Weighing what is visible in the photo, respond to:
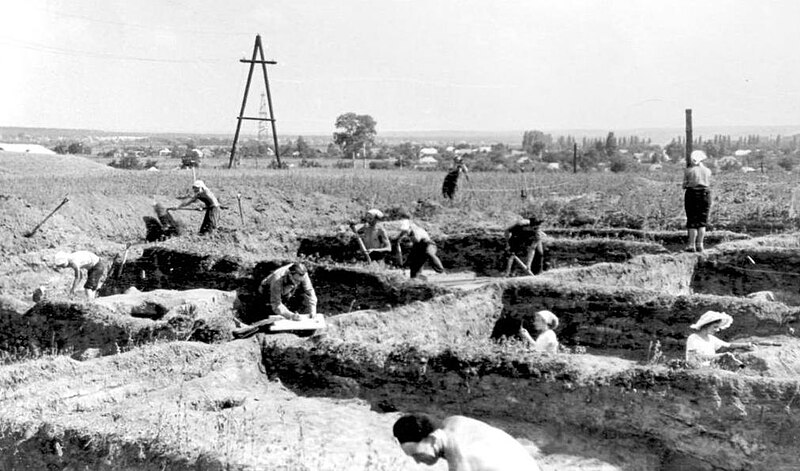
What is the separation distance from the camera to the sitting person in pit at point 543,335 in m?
8.30

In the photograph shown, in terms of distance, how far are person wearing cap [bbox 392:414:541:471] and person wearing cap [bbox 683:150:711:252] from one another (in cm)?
962

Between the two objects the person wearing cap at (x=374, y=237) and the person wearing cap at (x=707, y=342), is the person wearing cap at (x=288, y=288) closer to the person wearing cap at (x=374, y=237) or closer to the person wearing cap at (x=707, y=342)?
the person wearing cap at (x=707, y=342)

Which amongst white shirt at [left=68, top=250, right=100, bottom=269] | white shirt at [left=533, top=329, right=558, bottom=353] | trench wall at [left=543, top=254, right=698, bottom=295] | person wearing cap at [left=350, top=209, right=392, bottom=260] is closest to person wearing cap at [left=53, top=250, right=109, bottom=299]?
white shirt at [left=68, top=250, right=100, bottom=269]

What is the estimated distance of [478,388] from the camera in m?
7.33

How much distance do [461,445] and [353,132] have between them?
74.8 meters

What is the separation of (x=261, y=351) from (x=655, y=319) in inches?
159

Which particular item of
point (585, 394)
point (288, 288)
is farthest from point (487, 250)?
point (585, 394)

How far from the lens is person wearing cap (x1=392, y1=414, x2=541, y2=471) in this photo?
3.99 m

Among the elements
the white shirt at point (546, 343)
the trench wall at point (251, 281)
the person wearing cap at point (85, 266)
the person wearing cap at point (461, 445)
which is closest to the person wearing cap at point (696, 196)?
the trench wall at point (251, 281)

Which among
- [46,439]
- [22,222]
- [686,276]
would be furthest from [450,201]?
[46,439]

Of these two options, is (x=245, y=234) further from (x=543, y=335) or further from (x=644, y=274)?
(x=543, y=335)

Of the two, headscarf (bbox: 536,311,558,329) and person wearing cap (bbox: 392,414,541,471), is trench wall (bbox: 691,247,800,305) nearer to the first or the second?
headscarf (bbox: 536,311,558,329)

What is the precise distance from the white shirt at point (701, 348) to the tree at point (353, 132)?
69494 mm

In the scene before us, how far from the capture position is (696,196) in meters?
13.1
